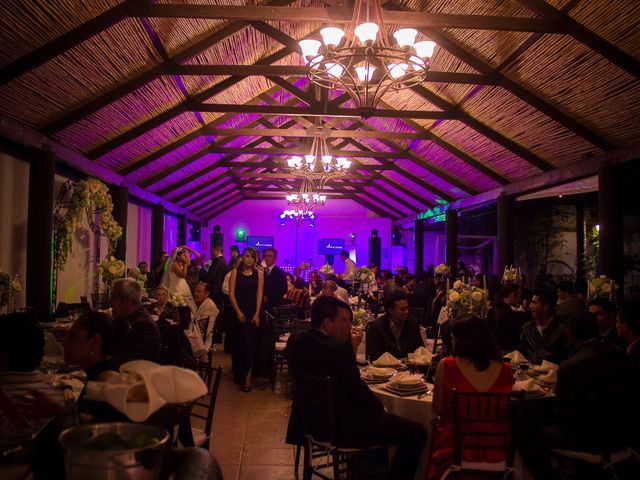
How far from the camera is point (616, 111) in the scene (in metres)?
6.60

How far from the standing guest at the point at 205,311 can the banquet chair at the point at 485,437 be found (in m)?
3.90

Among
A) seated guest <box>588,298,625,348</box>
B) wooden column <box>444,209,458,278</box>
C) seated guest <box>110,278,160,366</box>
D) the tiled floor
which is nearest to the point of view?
seated guest <box>110,278,160,366</box>

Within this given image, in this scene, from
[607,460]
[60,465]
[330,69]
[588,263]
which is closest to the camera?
[60,465]

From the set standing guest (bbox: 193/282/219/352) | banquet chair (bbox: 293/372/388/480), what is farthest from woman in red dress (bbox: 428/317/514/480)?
standing guest (bbox: 193/282/219/352)

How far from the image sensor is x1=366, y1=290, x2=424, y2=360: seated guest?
466cm

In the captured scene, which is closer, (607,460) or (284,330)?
(607,460)

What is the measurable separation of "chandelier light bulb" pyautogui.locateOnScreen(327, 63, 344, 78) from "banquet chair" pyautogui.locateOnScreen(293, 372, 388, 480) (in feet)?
8.04

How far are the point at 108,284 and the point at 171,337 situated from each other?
213 centimetres

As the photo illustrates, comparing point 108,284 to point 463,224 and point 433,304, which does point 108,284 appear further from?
point 463,224

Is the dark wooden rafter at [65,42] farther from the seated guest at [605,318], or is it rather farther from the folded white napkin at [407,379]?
the seated guest at [605,318]

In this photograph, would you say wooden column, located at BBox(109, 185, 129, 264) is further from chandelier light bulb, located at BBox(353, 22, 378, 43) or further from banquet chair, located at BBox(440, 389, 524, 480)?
banquet chair, located at BBox(440, 389, 524, 480)

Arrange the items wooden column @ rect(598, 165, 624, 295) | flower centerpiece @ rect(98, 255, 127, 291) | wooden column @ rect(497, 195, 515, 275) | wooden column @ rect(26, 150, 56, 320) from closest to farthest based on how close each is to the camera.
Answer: flower centerpiece @ rect(98, 255, 127, 291) → wooden column @ rect(26, 150, 56, 320) → wooden column @ rect(598, 165, 624, 295) → wooden column @ rect(497, 195, 515, 275)

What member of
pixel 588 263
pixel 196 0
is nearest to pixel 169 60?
pixel 196 0

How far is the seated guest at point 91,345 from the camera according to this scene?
2.54 meters
